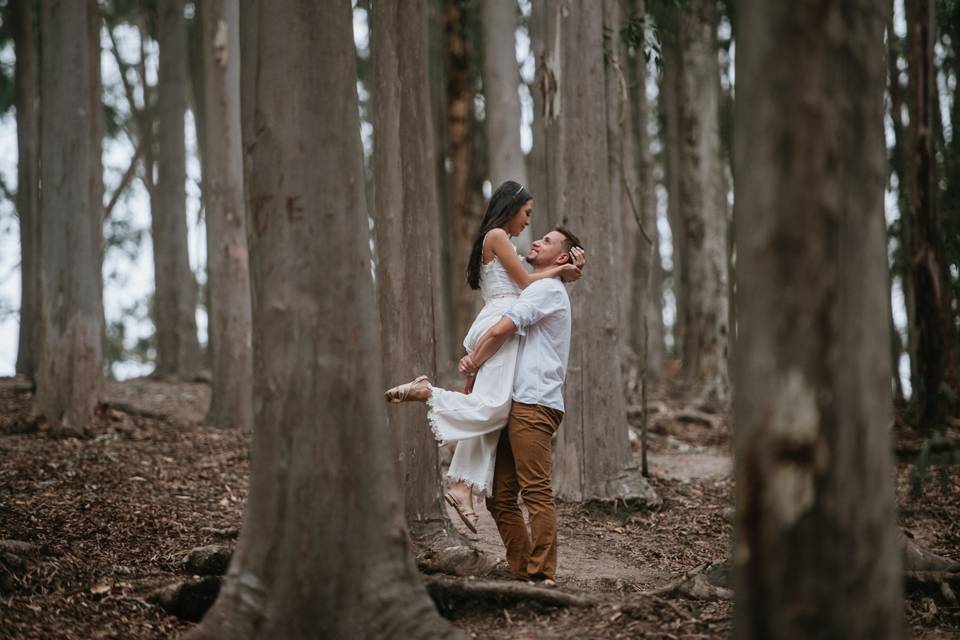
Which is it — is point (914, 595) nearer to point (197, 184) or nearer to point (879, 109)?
point (879, 109)

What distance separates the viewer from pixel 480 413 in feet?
17.8

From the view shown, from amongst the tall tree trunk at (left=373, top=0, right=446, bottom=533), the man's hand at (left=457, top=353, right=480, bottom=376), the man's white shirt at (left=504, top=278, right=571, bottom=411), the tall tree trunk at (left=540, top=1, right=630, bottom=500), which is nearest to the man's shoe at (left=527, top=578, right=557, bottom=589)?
the man's white shirt at (left=504, top=278, right=571, bottom=411)

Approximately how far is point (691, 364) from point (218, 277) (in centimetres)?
934

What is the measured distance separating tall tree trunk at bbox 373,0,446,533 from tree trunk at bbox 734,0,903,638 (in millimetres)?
3606

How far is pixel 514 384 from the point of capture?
547cm

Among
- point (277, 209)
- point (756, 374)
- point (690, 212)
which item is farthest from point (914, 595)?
point (690, 212)

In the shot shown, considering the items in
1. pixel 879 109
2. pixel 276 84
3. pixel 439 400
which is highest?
pixel 276 84

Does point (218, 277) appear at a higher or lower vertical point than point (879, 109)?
higher

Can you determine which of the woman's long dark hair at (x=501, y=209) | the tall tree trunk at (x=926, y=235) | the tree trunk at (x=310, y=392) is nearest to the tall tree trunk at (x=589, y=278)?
the woman's long dark hair at (x=501, y=209)

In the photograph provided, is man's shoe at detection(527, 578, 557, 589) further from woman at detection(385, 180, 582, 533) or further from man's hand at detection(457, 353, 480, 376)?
man's hand at detection(457, 353, 480, 376)

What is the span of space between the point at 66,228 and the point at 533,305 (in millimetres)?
6734

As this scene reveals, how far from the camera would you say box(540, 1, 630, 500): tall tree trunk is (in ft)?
27.4

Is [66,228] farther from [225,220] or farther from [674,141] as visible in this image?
[674,141]

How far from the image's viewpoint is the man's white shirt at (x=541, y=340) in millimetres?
5434
